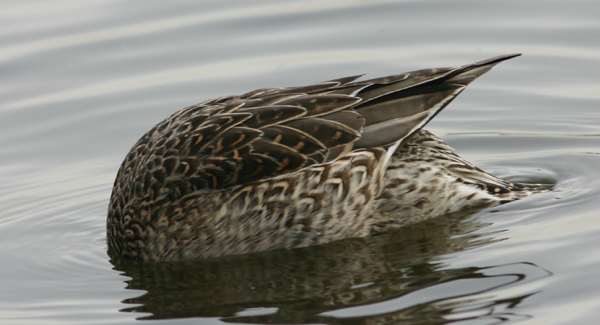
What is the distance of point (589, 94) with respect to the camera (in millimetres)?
11062

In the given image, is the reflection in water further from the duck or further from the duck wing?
the duck wing

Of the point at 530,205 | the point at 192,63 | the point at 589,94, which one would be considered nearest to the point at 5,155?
the point at 192,63

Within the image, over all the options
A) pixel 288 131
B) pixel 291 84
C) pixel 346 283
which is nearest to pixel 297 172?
pixel 288 131

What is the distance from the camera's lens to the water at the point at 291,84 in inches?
287

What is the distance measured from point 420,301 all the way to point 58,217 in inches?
161

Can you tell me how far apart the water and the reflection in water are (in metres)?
0.02

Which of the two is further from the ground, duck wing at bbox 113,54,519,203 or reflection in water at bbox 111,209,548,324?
duck wing at bbox 113,54,519,203

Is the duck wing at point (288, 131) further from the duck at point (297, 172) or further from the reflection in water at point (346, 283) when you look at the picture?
the reflection in water at point (346, 283)

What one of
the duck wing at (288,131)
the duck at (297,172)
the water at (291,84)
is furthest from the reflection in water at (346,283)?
the duck wing at (288,131)

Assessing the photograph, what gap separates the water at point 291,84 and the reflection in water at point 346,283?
0.02 m

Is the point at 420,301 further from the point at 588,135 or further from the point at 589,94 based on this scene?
the point at 589,94

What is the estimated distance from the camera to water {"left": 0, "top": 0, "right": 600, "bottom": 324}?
23.9ft

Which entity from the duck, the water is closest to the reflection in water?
the water

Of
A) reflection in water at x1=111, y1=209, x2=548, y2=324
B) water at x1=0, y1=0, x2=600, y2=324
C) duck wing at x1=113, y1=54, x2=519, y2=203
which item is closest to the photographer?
reflection in water at x1=111, y1=209, x2=548, y2=324
